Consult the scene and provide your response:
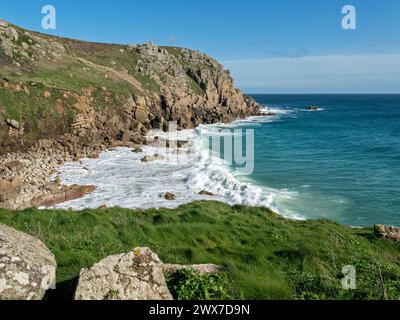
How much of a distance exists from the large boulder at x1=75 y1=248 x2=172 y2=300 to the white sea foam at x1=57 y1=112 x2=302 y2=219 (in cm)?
1884

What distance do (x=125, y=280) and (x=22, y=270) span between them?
1.68 meters

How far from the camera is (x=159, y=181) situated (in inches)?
1348

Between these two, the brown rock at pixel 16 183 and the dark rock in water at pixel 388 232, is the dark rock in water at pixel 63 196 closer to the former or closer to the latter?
the brown rock at pixel 16 183

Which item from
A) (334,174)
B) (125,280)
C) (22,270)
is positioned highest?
(22,270)

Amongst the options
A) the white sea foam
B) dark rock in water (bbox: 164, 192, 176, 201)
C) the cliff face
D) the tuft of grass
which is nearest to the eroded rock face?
the tuft of grass

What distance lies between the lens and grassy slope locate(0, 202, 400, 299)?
8.41 m

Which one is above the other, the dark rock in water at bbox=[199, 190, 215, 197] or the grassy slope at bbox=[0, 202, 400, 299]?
the grassy slope at bbox=[0, 202, 400, 299]

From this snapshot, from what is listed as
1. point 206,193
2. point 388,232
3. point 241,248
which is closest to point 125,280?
point 241,248

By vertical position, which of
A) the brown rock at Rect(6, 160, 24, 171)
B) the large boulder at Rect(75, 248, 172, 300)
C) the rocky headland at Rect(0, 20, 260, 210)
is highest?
the rocky headland at Rect(0, 20, 260, 210)

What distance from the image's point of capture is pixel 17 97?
147 feet

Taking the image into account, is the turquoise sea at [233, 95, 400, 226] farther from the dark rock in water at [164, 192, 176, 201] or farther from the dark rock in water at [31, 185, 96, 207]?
the dark rock in water at [31, 185, 96, 207]

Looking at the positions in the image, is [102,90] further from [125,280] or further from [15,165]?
[125,280]

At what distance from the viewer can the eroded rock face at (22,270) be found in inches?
239

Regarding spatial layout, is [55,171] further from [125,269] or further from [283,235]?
[125,269]
